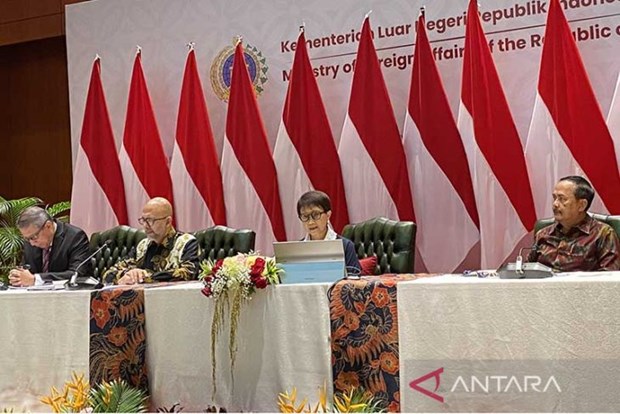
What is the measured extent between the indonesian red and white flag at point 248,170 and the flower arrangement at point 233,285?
2440 mm

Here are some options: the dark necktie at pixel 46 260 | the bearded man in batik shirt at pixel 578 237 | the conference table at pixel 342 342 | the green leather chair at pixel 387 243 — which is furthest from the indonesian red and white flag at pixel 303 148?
the conference table at pixel 342 342

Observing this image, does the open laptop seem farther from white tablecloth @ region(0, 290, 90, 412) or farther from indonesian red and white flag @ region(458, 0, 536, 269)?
indonesian red and white flag @ region(458, 0, 536, 269)

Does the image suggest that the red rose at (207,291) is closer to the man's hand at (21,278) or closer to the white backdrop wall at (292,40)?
the man's hand at (21,278)

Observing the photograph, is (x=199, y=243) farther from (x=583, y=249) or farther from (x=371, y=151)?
(x=583, y=249)

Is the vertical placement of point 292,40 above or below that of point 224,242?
above

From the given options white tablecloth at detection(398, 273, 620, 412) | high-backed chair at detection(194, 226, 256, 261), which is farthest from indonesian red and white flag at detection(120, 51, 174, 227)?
white tablecloth at detection(398, 273, 620, 412)

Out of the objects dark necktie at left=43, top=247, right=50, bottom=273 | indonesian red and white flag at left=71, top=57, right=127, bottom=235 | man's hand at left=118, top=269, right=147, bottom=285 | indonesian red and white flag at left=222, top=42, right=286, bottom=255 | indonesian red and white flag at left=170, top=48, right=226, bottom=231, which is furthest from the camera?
indonesian red and white flag at left=71, top=57, right=127, bottom=235

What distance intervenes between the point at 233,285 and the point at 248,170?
2.65 m

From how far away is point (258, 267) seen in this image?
2.96m

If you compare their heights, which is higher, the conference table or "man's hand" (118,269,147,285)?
"man's hand" (118,269,147,285)

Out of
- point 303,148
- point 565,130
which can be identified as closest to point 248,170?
point 303,148

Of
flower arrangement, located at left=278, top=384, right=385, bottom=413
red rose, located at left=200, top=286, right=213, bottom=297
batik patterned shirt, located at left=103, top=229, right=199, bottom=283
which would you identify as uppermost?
batik patterned shirt, located at left=103, top=229, right=199, bottom=283

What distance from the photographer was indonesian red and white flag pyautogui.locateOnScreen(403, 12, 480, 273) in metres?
4.91

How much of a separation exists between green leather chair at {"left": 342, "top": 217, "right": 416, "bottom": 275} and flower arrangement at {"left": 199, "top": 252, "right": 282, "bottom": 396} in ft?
4.74
